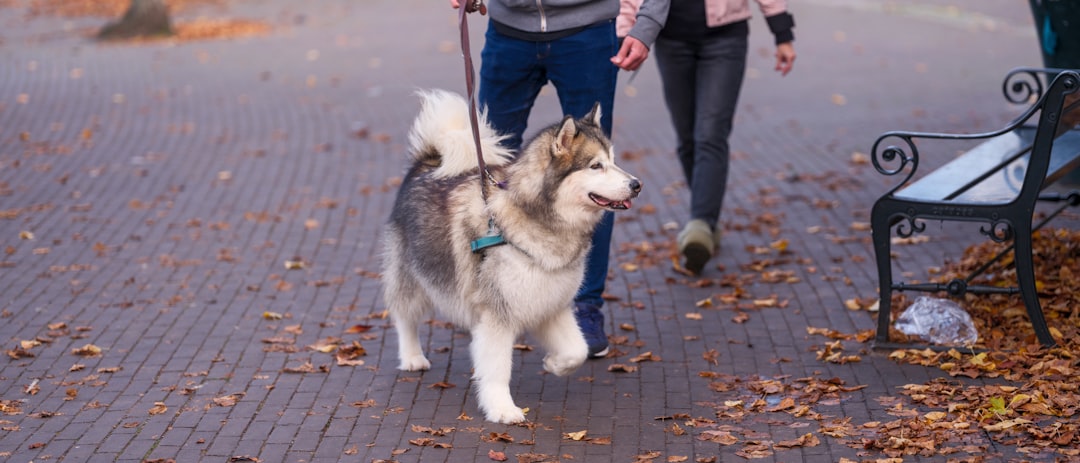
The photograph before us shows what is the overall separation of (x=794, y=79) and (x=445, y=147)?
37.2 ft

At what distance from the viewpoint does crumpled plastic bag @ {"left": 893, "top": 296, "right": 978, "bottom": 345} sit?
233 inches

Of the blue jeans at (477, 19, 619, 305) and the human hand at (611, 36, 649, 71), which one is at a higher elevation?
the human hand at (611, 36, 649, 71)

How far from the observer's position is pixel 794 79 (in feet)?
52.6

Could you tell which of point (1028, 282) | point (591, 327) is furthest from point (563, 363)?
point (1028, 282)

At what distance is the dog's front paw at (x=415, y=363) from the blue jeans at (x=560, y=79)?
2.69 feet

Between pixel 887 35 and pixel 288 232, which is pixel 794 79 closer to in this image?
pixel 887 35

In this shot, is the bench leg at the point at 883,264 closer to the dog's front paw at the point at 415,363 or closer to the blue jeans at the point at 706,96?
the blue jeans at the point at 706,96

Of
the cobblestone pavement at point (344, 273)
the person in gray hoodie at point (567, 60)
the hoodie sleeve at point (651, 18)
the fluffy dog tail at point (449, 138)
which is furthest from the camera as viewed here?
the hoodie sleeve at point (651, 18)

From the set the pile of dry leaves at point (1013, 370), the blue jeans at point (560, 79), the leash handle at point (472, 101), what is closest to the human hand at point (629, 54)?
the blue jeans at point (560, 79)

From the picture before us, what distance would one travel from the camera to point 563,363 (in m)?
5.28

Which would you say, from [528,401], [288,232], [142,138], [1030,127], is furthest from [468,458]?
[142,138]

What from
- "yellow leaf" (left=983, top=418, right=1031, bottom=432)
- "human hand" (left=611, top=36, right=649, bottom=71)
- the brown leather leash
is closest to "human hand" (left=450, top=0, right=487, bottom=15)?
the brown leather leash

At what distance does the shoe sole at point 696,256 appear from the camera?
746 centimetres

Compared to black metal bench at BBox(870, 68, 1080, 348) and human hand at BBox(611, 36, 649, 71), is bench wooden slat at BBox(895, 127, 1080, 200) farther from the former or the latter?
human hand at BBox(611, 36, 649, 71)
